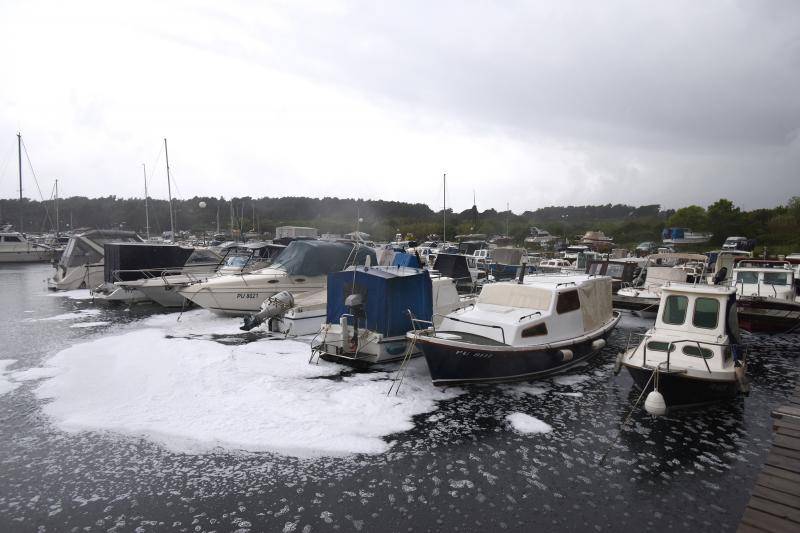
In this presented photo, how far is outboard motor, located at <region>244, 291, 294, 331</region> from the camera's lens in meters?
14.3

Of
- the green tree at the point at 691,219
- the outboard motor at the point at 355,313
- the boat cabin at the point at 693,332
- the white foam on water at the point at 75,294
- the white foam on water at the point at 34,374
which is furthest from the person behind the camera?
the green tree at the point at 691,219

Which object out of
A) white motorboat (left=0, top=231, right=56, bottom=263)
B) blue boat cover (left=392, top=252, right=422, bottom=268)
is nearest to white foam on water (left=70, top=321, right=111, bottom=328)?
blue boat cover (left=392, top=252, right=422, bottom=268)

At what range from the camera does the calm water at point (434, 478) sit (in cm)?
566

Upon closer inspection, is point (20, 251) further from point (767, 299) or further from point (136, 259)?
point (767, 299)

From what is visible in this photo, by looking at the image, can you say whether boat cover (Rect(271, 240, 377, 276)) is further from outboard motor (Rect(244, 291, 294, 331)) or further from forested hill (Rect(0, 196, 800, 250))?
forested hill (Rect(0, 196, 800, 250))

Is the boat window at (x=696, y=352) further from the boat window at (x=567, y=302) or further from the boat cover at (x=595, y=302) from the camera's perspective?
the boat cover at (x=595, y=302)

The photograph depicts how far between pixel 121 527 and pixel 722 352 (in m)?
10.7

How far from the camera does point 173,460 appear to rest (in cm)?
693

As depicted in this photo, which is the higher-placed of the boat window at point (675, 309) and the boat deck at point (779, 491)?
the boat window at point (675, 309)

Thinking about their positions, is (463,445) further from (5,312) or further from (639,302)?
(5,312)

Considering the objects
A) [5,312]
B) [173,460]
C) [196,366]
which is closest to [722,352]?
[173,460]

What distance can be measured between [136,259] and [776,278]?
29.1 meters

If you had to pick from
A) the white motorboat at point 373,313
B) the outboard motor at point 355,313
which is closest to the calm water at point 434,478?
the white motorboat at point 373,313

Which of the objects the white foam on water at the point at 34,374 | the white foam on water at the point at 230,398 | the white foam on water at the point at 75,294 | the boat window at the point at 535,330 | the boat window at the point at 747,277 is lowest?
Answer: the white foam on water at the point at 230,398
